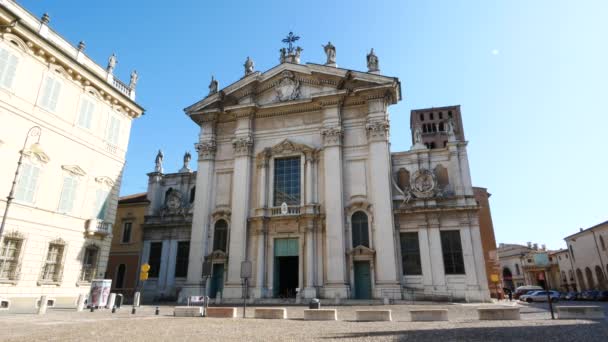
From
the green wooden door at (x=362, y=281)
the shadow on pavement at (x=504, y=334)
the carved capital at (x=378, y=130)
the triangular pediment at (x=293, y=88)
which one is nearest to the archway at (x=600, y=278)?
the green wooden door at (x=362, y=281)

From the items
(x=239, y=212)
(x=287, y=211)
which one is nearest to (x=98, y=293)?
(x=239, y=212)

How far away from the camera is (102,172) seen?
21875mm

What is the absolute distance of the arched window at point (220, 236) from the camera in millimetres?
26703

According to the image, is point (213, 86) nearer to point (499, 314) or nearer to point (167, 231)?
point (167, 231)

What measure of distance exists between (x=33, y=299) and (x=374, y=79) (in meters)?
23.3

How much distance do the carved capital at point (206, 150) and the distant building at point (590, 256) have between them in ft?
132

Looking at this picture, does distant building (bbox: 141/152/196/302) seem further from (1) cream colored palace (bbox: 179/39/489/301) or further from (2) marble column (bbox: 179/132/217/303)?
(1) cream colored palace (bbox: 179/39/489/301)

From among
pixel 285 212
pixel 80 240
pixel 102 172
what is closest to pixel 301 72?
pixel 285 212

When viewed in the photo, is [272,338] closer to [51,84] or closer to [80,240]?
[80,240]

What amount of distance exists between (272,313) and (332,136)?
1475cm

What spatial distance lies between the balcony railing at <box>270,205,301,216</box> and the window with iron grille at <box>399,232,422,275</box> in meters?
7.13

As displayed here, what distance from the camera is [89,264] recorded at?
20.9 m

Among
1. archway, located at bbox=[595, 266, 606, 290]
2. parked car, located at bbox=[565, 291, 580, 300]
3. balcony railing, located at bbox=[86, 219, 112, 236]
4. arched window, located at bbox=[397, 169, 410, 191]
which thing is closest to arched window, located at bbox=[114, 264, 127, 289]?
balcony railing, located at bbox=[86, 219, 112, 236]

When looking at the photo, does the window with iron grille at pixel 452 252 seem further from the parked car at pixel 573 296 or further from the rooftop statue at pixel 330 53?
the parked car at pixel 573 296
